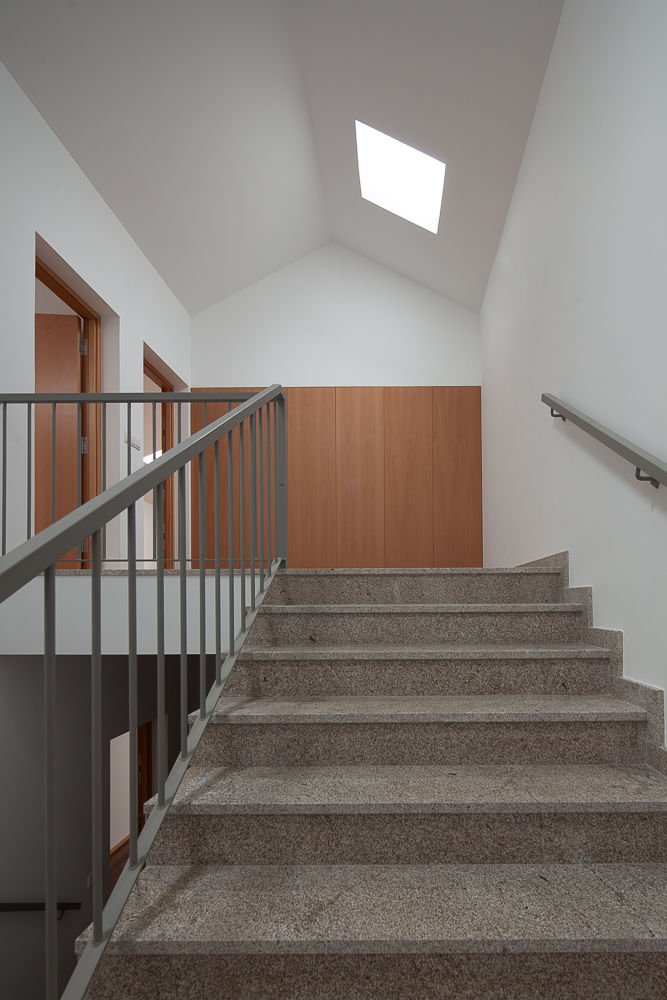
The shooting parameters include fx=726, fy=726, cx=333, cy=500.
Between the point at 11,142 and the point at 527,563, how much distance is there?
10.7 feet

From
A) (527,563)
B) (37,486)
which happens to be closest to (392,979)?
(527,563)

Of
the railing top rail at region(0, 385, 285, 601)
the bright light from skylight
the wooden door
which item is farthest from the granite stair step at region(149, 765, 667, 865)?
the bright light from skylight

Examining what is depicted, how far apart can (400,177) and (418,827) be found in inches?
174

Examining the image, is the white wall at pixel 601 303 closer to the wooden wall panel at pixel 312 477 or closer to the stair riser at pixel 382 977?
the stair riser at pixel 382 977

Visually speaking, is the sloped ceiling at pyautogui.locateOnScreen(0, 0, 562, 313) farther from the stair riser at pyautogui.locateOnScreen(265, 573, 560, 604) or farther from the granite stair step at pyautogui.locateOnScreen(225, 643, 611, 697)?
the granite stair step at pyautogui.locateOnScreen(225, 643, 611, 697)

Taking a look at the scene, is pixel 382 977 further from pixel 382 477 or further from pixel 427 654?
pixel 382 477

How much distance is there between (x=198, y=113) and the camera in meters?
4.07

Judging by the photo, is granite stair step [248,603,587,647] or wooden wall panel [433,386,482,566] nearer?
granite stair step [248,603,587,647]

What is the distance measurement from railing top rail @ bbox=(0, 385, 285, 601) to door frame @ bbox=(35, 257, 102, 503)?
105 inches

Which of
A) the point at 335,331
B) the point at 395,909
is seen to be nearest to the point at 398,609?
the point at 395,909

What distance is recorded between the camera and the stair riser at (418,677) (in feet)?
7.39

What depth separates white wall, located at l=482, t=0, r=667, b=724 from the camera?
6.82 feet

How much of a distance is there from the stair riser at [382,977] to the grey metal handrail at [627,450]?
111 centimetres

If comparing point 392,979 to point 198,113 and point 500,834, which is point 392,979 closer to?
point 500,834
